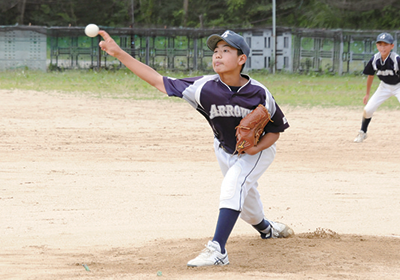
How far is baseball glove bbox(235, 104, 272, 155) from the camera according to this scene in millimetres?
3518

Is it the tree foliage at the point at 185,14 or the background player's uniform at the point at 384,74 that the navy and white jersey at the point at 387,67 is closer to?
the background player's uniform at the point at 384,74

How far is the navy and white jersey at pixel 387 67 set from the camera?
29.6ft

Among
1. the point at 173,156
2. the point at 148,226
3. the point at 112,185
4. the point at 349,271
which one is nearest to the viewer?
the point at 349,271

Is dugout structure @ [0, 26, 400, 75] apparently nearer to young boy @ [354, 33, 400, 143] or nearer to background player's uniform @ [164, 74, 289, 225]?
young boy @ [354, 33, 400, 143]

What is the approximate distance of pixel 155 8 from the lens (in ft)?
135

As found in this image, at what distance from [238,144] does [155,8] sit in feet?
129

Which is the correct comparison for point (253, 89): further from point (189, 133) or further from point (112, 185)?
point (189, 133)

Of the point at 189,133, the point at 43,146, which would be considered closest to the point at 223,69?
the point at 43,146

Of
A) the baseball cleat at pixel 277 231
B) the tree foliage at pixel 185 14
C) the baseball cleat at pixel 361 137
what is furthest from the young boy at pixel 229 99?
the tree foliage at pixel 185 14

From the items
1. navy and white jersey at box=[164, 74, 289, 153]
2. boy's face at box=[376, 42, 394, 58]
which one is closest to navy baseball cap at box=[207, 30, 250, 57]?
navy and white jersey at box=[164, 74, 289, 153]

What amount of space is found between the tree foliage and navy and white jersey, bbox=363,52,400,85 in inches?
1091

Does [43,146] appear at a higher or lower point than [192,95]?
lower

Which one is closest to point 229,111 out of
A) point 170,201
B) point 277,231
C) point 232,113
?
point 232,113

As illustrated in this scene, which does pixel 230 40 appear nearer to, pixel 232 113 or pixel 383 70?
pixel 232 113
